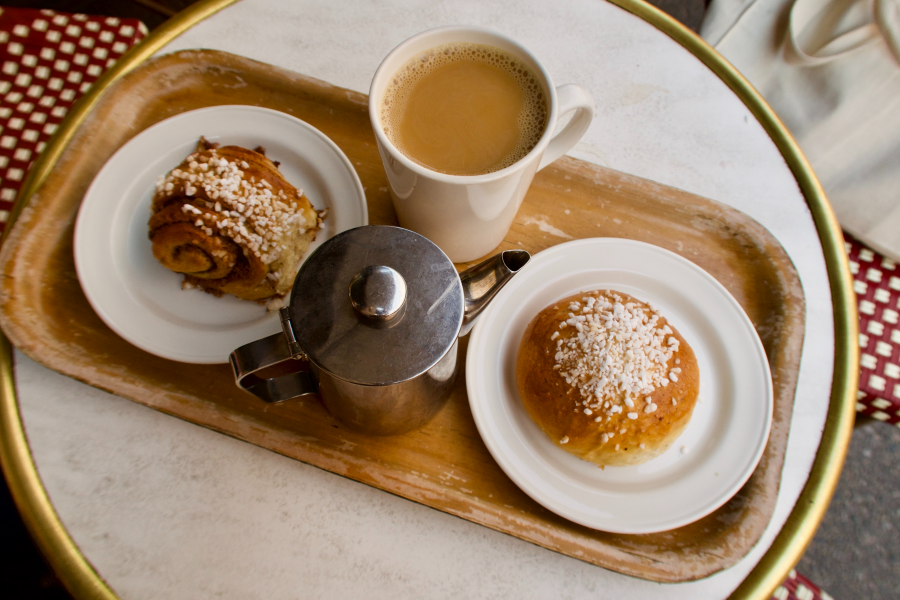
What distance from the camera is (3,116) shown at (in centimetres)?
98

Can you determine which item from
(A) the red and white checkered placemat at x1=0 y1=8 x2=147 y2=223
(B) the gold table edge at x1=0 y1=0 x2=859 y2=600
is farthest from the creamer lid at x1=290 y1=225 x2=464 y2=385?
(A) the red and white checkered placemat at x1=0 y1=8 x2=147 y2=223

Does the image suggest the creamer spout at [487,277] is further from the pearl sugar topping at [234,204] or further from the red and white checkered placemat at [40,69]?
the red and white checkered placemat at [40,69]

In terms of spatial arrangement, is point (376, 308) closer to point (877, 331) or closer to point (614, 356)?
point (614, 356)

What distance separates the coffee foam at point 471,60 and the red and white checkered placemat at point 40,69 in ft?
2.50

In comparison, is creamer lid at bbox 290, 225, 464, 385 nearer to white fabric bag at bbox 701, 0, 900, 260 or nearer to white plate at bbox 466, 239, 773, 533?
white plate at bbox 466, 239, 773, 533

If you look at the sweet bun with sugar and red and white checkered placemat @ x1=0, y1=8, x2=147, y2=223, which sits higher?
the sweet bun with sugar

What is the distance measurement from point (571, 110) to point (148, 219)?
0.60 meters

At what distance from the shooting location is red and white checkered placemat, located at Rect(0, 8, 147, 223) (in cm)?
97

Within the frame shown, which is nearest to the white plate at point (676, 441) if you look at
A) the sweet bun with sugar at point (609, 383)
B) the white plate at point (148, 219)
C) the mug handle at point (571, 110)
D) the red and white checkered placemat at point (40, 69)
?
the sweet bun with sugar at point (609, 383)

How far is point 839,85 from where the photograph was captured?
1.01m

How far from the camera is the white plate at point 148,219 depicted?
0.65m

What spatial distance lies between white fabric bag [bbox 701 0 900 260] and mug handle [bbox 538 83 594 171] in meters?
0.71

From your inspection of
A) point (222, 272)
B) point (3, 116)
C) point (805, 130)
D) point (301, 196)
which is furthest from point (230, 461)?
point (805, 130)

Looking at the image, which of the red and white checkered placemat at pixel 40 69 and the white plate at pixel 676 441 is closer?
the white plate at pixel 676 441
